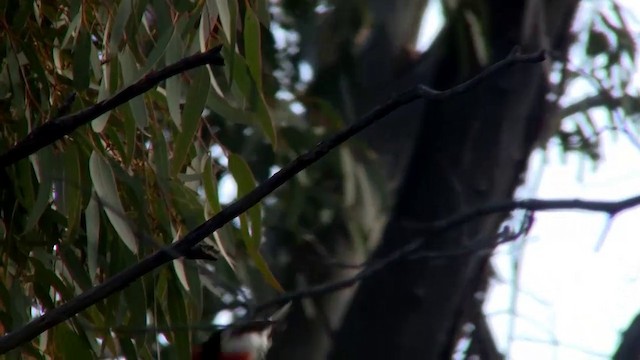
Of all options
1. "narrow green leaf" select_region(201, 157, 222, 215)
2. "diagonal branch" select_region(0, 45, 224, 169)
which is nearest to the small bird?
"narrow green leaf" select_region(201, 157, 222, 215)

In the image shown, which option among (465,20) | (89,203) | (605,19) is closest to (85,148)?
(89,203)

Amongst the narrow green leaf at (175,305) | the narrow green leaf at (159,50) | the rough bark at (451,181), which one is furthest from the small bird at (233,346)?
the narrow green leaf at (159,50)

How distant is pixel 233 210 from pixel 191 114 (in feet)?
0.97

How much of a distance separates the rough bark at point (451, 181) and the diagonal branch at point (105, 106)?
67 centimetres

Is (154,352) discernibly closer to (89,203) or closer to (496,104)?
(89,203)

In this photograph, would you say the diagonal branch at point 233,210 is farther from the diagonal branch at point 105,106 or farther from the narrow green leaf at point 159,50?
the narrow green leaf at point 159,50

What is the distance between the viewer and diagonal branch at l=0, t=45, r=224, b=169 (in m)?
0.78

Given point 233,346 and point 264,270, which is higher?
point 233,346

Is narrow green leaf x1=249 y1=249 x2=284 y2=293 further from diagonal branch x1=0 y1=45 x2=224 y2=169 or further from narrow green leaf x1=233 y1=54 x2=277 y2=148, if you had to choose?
diagonal branch x1=0 y1=45 x2=224 y2=169

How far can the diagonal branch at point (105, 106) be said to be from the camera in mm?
777

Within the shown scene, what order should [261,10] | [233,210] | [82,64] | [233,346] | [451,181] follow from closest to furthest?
[233,210] < [82,64] < [261,10] < [451,181] < [233,346]

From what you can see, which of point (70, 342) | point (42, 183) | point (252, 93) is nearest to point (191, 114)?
point (252, 93)

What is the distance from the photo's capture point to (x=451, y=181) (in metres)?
1.51

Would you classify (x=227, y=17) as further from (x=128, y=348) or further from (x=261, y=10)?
(x=128, y=348)
